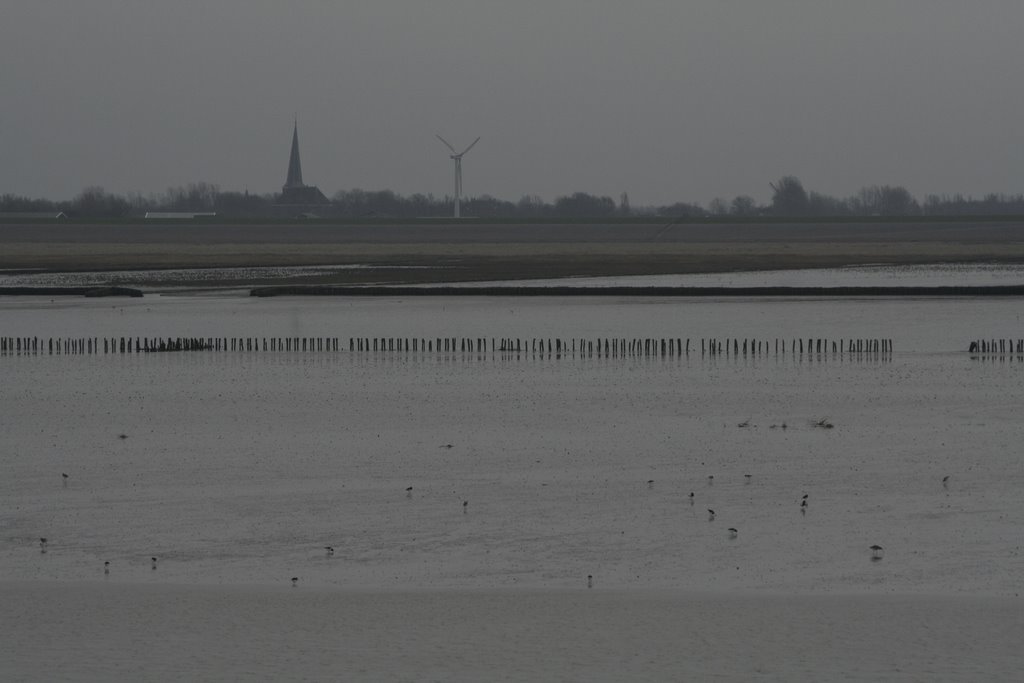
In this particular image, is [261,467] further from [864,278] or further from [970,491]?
[864,278]

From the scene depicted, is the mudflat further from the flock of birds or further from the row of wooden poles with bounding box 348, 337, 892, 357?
the flock of birds

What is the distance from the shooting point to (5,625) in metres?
14.3

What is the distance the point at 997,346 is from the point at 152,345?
23852 millimetres

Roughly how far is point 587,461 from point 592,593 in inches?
298

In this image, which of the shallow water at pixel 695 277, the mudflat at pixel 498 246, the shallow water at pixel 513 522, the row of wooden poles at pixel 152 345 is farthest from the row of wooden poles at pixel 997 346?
the mudflat at pixel 498 246

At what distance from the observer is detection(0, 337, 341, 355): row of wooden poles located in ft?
134

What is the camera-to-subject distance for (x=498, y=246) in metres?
125

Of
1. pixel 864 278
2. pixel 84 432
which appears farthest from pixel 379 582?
pixel 864 278

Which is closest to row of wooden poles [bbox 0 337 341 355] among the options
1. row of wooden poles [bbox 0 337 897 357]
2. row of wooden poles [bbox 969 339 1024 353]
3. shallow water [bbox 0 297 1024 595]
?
row of wooden poles [bbox 0 337 897 357]

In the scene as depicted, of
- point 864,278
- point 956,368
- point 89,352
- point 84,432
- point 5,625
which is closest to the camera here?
point 5,625

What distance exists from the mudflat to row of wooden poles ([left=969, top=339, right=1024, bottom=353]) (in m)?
35.7

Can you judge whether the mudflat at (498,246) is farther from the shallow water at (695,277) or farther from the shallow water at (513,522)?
the shallow water at (513,522)

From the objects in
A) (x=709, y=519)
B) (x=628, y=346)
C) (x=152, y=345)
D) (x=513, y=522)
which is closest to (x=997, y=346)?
(x=628, y=346)

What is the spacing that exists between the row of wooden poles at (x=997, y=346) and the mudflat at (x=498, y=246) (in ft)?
117
